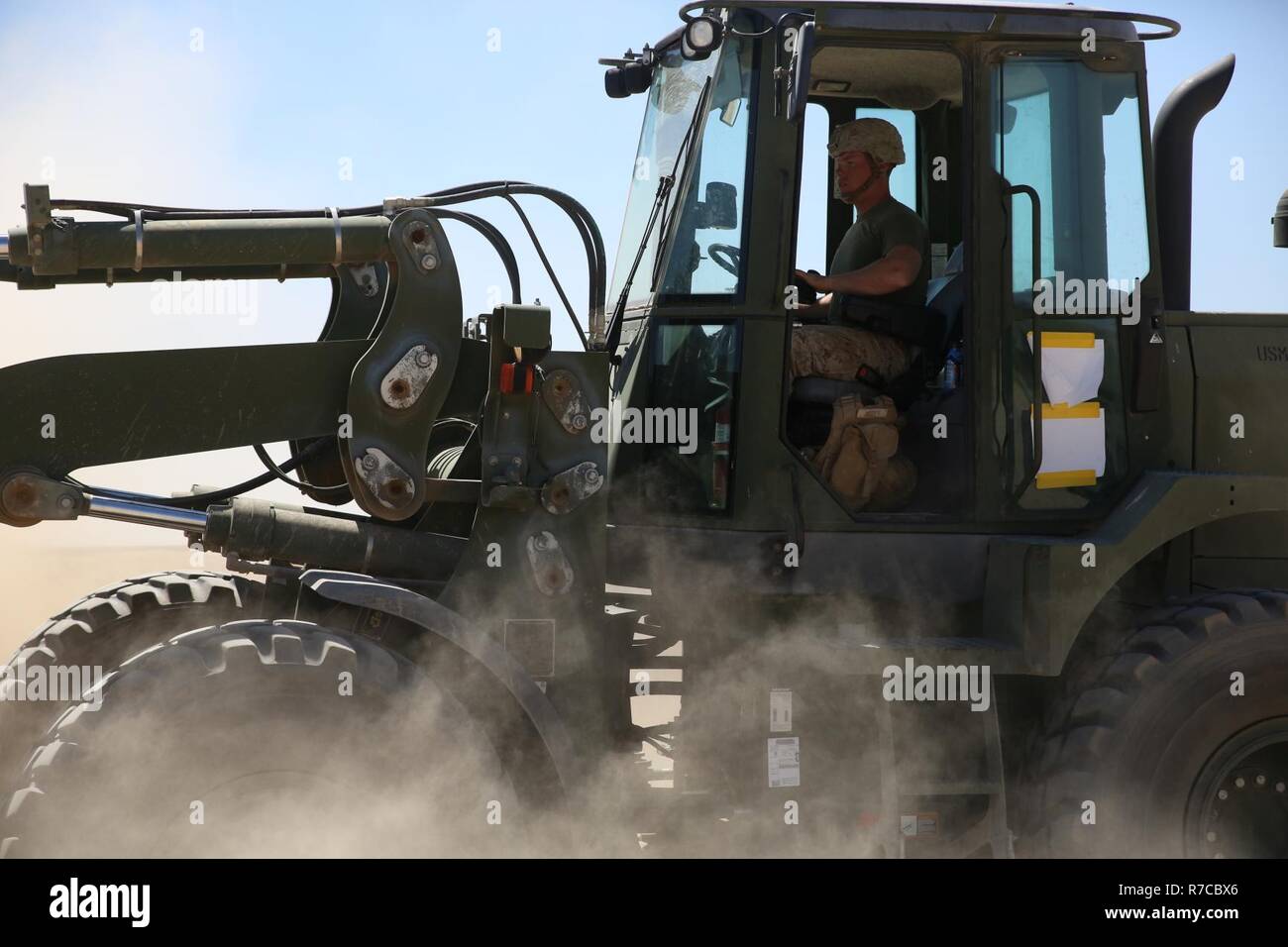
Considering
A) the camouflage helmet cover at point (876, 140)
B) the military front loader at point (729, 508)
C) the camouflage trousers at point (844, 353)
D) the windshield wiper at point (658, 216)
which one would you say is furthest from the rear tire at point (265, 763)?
the camouflage helmet cover at point (876, 140)

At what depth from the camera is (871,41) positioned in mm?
4699

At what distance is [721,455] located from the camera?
4.70 m

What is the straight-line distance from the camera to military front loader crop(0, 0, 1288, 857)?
4113 mm

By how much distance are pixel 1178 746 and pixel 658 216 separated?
2558mm

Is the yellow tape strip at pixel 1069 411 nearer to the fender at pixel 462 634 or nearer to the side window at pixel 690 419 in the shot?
the side window at pixel 690 419

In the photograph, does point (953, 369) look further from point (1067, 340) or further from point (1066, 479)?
point (1066, 479)

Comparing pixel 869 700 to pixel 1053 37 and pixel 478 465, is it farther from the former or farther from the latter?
pixel 1053 37

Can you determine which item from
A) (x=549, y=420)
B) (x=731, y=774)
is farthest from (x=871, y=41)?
(x=731, y=774)

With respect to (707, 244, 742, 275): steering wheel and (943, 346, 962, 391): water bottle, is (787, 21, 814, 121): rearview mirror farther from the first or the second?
(943, 346, 962, 391): water bottle

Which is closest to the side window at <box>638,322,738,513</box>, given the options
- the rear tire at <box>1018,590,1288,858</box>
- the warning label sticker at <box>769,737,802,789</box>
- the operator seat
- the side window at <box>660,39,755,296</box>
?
the side window at <box>660,39,755,296</box>

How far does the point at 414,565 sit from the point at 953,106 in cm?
306

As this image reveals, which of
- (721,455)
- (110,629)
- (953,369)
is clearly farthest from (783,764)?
(110,629)

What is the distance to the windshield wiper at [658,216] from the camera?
4.82 meters

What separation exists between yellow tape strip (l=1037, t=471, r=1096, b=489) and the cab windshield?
1298mm
